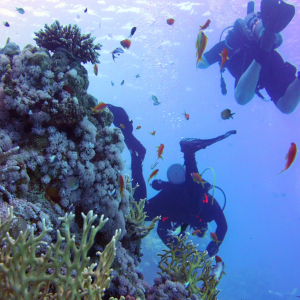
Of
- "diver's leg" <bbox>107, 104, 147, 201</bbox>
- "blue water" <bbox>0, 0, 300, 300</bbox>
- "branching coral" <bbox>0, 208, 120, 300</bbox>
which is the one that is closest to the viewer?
"branching coral" <bbox>0, 208, 120, 300</bbox>

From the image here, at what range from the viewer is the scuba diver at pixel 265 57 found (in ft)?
21.9

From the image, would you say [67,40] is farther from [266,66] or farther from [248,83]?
[266,66]

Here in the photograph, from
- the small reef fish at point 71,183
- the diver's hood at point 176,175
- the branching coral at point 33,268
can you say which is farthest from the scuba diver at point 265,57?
the branching coral at point 33,268

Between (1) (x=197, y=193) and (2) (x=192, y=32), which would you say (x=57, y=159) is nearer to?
(1) (x=197, y=193)

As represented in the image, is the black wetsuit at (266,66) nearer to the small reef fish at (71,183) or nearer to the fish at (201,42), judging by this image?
the fish at (201,42)

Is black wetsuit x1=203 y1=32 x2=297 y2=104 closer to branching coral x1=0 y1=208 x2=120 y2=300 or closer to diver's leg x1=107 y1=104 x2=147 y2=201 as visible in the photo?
diver's leg x1=107 y1=104 x2=147 y2=201

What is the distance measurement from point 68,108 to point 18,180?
123cm

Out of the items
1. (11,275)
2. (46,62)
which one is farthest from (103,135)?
(11,275)

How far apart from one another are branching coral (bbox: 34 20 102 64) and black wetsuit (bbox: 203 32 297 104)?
7.34m

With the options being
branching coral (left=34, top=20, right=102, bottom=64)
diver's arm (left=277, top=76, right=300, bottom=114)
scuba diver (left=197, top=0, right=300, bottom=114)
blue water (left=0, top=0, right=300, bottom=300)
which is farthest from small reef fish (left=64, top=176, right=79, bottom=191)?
blue water (left=0, top=0, right=300, bottom=300)

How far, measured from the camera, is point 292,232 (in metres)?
106

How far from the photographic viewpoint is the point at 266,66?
7859 mm

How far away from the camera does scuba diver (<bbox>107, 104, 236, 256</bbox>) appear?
7.55m

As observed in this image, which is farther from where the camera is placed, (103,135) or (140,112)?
(140,112)
